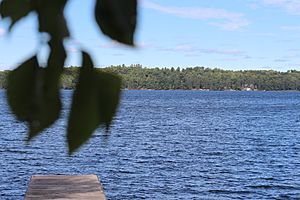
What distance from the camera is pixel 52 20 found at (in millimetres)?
564

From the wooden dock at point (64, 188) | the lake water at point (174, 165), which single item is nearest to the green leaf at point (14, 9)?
the wooden dock at point (64, 188)

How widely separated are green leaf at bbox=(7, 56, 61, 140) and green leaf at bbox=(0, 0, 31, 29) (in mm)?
53

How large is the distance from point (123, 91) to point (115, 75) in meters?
0.02

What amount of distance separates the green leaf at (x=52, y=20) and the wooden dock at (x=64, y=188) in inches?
447

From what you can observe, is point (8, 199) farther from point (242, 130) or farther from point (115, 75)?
point (242, 130)

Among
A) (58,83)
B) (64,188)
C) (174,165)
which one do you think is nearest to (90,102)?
(58,83)

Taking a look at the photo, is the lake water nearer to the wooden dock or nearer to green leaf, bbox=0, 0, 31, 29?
the wooden dock

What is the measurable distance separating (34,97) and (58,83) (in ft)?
0.10

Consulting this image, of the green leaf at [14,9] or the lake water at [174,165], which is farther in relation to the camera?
the lake water at [174,165]

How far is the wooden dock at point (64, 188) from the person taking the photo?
39.0 feet

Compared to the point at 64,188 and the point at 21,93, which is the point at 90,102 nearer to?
the point at 21,93

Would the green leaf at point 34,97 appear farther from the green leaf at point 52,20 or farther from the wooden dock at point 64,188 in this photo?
the wooden dock at point 64,188

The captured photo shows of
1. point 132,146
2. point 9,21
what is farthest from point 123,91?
point 132,146

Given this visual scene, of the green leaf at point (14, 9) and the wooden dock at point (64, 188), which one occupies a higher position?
the green leaf at point (14, 9)
